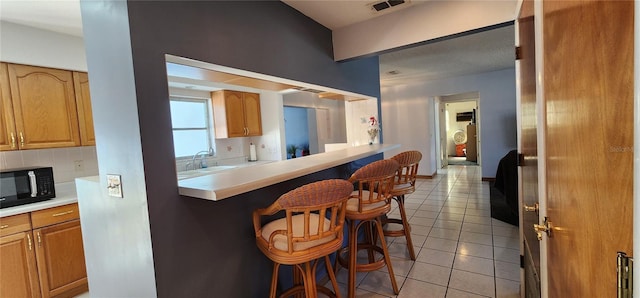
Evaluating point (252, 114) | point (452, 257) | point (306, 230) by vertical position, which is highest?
point (252, 114)

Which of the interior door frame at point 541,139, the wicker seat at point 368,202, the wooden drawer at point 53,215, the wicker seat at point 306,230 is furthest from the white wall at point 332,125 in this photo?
the interior door frame at point 541,139

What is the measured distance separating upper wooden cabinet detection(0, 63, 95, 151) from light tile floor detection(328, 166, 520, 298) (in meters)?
2.79

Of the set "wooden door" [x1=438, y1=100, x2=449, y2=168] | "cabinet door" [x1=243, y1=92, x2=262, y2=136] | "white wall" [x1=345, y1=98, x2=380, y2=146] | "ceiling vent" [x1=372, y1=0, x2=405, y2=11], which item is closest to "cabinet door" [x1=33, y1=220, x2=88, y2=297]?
"cabinet door" [x1=243, y1=92, x2=262, y2=136]

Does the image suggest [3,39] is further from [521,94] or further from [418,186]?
[418,186]

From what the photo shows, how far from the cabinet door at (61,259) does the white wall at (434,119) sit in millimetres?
5992

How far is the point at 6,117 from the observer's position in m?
2.16

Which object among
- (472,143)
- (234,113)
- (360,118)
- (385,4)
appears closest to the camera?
(385,4)

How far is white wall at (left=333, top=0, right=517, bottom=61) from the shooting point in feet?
6.30

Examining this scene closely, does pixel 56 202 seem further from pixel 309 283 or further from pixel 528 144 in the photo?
pixel 528 144

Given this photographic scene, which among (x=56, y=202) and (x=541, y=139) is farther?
(x=56, y=202)

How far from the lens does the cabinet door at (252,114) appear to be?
4.31 meters

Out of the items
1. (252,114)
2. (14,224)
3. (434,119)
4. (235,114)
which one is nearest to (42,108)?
(14,224)

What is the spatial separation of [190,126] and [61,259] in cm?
222

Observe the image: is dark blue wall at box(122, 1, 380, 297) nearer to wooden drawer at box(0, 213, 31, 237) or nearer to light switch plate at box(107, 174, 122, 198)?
light switch plate at box(107, 174, 122, 198)
